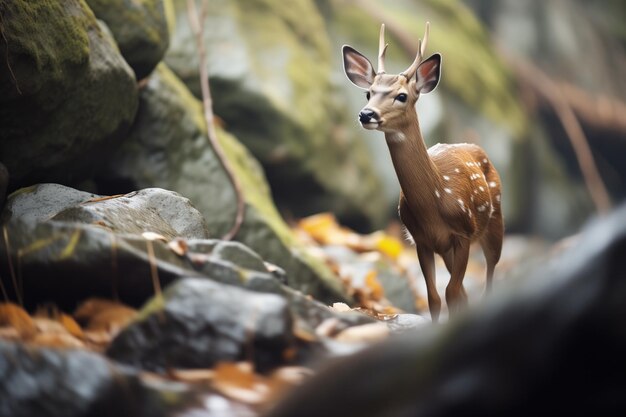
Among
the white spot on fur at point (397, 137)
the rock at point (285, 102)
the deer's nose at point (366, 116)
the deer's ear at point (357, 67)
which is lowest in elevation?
the deer's nose at point (366, 116)

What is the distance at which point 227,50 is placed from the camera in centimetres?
615

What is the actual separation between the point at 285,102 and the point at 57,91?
277cm

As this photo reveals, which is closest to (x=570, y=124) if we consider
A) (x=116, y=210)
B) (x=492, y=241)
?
(x=492, y=241)

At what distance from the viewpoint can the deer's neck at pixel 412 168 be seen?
379cm

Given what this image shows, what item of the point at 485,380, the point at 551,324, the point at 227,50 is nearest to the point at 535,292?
the point at 551,324

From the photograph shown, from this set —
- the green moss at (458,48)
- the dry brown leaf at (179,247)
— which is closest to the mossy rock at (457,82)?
the green moss at (458,48)

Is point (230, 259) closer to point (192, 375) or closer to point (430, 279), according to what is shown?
point (192, 375)

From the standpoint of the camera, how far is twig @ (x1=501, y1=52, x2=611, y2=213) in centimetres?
1017

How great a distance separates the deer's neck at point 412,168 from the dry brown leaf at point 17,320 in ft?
6.39

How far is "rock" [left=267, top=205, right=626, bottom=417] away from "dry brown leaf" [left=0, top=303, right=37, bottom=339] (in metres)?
0.89

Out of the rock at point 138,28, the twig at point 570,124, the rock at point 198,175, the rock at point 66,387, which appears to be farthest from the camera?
the twig at point 570,124

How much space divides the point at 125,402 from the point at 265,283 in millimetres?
713

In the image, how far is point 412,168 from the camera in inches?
150

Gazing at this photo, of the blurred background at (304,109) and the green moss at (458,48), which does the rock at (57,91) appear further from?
the green moss at (458,48)
